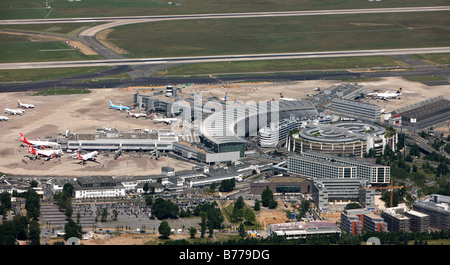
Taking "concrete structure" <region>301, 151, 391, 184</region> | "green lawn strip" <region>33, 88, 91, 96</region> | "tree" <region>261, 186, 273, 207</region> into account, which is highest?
"green lawn strip" <region>33, 88, 91, 96</region>

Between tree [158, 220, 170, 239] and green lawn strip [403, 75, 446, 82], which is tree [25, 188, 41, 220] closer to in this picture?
tree [158, 220, 170, 239]

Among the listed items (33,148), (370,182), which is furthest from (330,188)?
Answer: (33,148)

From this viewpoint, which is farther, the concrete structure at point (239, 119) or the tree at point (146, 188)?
the concrete structure at point (239, 119)

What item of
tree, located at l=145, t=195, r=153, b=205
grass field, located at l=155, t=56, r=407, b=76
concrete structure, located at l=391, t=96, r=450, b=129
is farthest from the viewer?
grass field, located at l=155, t=56, r=407, b=76

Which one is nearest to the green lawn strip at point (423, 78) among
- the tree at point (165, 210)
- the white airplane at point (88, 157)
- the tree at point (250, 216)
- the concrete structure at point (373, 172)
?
the concrete structure at point (373, 172)

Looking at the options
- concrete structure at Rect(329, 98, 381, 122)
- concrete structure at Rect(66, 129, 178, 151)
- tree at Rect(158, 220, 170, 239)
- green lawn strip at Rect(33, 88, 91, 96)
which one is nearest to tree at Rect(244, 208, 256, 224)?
tree at Rect(158, 220, 170, 239)

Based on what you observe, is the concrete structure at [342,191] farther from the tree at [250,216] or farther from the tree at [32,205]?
the tree at [32,205]
